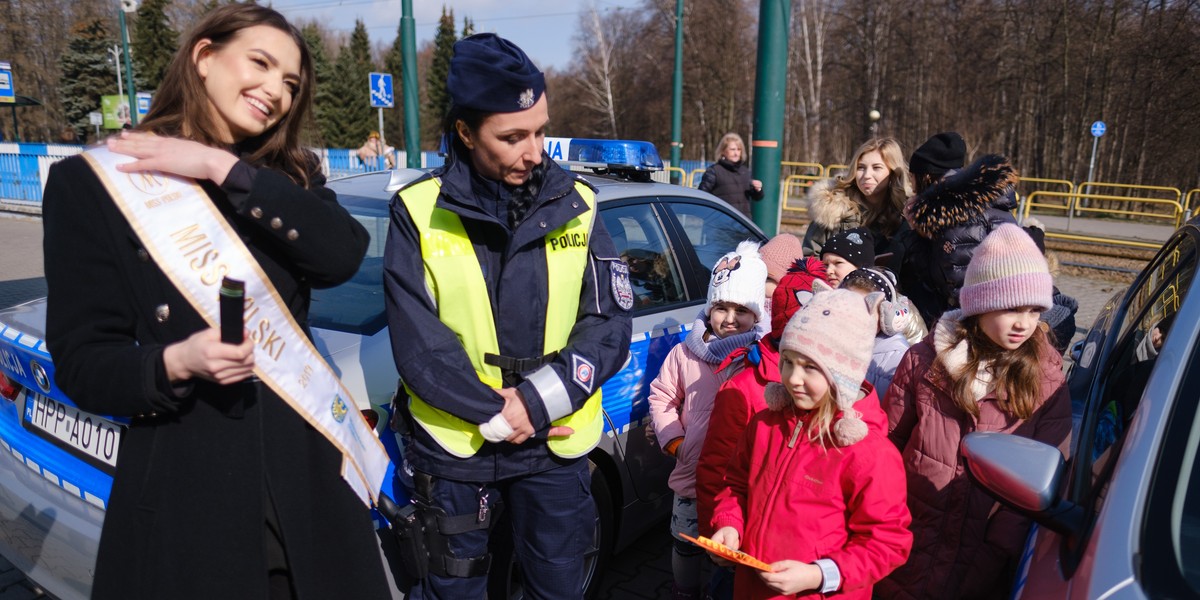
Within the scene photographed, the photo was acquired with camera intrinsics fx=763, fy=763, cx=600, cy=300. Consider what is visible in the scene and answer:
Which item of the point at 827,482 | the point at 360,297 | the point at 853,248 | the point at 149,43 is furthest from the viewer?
the point at 149,43

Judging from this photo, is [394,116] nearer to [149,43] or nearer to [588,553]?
[149,43]

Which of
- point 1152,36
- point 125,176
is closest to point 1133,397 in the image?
point 125,176

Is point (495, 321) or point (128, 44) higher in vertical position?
point (128, 44)

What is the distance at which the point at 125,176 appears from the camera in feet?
4.37

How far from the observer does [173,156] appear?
1349 millimetres

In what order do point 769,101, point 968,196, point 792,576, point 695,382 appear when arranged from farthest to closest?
point 769,101 < point 968,196 < point 695,382 < point 792,576

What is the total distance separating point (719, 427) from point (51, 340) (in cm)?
170

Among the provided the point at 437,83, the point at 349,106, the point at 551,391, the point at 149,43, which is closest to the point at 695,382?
the point at 551,391

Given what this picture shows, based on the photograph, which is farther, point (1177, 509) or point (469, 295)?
point (469, 295)

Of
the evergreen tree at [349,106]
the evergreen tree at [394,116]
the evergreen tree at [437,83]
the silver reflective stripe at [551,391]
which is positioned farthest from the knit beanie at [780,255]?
the evergreen tree at [394,116]

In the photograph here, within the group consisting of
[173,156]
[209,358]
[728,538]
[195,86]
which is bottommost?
[728,538]

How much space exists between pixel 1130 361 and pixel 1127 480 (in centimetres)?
71

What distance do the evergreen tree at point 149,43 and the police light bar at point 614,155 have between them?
46.6 m

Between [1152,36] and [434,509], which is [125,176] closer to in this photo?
→ [434,509]
